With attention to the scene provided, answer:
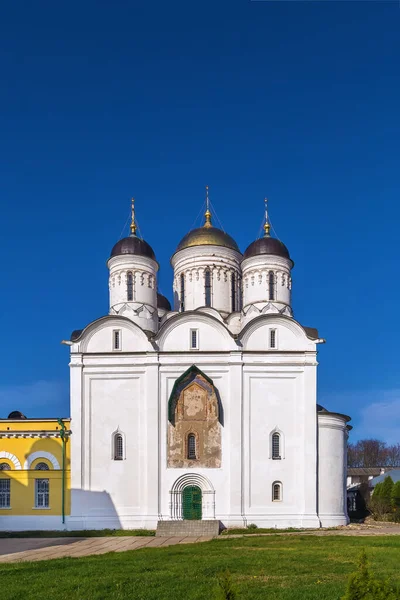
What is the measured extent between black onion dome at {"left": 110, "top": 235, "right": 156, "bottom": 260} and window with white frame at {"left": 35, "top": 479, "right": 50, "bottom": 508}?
1092 centimetres

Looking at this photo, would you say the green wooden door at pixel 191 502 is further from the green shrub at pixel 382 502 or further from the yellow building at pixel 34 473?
the green shrub at pixel 382 502

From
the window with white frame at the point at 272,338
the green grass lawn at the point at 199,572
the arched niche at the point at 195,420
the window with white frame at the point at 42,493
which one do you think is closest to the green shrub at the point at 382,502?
the arched niche at the point at 195,420

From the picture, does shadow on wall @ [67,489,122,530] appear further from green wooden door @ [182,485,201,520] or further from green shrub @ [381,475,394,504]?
green shrub @ [381,475,394,504]

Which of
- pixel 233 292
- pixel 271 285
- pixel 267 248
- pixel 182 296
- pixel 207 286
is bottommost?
pixel 182 296

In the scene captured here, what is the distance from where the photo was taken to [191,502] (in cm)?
2494

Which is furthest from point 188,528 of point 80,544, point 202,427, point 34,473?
point 34,473

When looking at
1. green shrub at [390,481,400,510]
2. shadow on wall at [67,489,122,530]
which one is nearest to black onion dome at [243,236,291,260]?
shadow on wall at [67,489,122,530]

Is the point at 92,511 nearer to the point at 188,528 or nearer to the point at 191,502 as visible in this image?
the point at 191,502

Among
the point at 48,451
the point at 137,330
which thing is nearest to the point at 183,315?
the point at 137,330

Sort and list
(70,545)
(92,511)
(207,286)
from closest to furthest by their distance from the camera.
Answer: (70,545) < (92,511) < (207,286)

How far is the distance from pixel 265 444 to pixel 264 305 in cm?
663

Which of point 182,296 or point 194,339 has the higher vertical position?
point 182,296

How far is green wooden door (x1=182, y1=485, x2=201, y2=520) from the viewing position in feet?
81.4

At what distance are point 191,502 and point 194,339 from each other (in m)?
6.84
